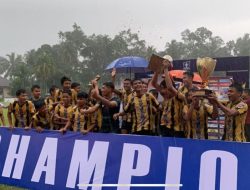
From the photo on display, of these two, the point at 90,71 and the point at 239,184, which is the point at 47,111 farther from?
the point at 90,71

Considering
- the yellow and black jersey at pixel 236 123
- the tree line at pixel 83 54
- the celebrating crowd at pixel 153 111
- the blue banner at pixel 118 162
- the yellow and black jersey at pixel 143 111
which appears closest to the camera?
the blue banner at pixel 118 162

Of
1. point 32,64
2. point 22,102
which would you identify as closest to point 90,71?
point 32,64

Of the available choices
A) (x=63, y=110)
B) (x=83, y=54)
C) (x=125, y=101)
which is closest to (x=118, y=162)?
(x=125, y=101)

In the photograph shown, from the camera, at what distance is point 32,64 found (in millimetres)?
76438

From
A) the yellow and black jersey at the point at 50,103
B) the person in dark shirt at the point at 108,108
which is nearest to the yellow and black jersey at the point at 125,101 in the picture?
the person in dark shirt at the point at 108,108

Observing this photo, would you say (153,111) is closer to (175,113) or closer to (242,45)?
(175,113)

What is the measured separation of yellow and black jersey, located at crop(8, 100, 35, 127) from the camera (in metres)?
9.04

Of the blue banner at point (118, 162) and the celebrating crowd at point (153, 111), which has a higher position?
the celebrating crowd at point (153, 111)

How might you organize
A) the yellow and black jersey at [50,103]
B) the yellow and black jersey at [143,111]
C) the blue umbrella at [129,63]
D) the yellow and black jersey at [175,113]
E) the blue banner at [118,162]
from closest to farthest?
the blue banner at [118,162], the yellow and black jersey at [175,113], the yellow and black jersey at [143,111], the yellow and black jersey at [50,103], the blue umbrella at [129,63]

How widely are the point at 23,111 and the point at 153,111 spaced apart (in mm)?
3283

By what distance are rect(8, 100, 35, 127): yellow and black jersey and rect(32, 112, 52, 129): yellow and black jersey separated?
0.55ft

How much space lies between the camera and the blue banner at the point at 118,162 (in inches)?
209

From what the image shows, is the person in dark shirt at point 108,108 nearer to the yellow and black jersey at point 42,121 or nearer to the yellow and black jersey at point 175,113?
the yellow and black jersey at point 175,113

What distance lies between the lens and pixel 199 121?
6512 millimetres
